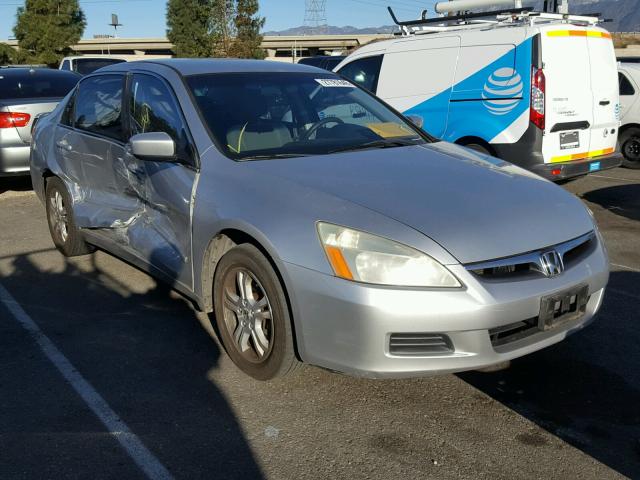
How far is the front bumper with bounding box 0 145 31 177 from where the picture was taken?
7.83 m

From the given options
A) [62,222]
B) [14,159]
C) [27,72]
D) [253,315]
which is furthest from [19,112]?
[253,315]

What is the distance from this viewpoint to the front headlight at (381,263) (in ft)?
9.32

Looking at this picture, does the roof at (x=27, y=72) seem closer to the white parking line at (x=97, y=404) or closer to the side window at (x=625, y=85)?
the white parking line at (x=97, y=404)

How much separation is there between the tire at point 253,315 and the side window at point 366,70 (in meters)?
5.60

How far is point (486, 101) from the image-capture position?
7324mm

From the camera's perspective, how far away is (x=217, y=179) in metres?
3.58

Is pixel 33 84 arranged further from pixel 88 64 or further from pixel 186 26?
pixel 186 26

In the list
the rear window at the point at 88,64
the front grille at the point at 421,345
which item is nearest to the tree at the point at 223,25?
the rear window at the point at 88,64

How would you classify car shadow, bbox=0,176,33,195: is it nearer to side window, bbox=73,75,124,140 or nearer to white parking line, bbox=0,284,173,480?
side window, bbox=73,75,124,140

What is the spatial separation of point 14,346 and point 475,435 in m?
2.71

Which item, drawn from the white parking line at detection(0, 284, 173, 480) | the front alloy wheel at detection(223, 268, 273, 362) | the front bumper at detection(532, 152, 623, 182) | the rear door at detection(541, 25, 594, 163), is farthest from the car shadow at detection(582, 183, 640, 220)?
the white parking line at detection(0, 284, 173, 480)

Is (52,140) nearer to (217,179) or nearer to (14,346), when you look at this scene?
(14,346)

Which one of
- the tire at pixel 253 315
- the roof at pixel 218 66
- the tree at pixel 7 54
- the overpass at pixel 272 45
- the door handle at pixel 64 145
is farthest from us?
the overpass at pixel 272 45

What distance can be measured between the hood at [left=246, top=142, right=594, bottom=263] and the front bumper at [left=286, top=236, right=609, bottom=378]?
18 centimetres
